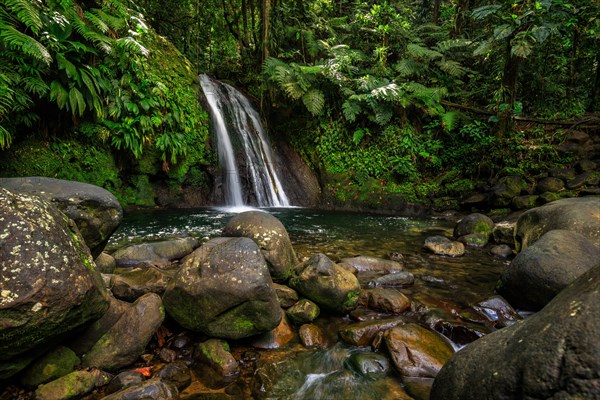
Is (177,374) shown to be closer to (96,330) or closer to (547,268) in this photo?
(96,330)

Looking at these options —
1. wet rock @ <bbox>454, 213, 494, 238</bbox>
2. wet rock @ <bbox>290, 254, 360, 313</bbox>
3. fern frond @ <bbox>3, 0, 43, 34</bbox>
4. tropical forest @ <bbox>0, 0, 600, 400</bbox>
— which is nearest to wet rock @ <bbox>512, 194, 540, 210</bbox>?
tropical forest @ <bbox>0, 0, 600, 400</bbox>

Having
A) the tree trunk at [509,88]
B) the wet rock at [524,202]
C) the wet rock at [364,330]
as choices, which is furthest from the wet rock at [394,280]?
the tree trunk at [509,88]

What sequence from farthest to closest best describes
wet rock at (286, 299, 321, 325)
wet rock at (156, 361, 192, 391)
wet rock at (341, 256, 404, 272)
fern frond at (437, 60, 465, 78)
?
1. fern frond at (437, 60, 465, 78)
2. wet rock at (341, 256, 404, 272)
3. wet rock at (286, 299, 321, 325)
4. wet rock at (156, 361, 192, 391)

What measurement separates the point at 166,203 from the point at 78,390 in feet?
25.7

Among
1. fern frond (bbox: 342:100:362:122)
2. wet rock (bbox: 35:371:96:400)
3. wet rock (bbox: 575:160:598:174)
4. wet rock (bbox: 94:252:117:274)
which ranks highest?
fern frond (bbox: 342:100:362:122)

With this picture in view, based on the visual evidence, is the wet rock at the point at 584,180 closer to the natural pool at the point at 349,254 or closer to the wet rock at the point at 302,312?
the natural pool at the point at 349,254

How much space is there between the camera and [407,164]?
34.3ft

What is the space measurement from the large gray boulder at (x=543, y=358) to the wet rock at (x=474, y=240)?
4.81 metres

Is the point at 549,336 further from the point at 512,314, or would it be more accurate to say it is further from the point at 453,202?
the point at 453,202

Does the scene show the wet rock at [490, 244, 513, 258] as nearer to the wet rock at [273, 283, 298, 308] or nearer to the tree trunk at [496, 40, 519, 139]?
the wet rock at [273, 283, 298, 308]

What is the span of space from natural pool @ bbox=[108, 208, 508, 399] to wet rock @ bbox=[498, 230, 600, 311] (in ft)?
1.53

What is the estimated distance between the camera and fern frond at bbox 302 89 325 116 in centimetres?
1022

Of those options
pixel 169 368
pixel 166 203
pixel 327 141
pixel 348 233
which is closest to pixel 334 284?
pixel 169 368

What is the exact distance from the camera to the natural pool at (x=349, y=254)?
8.71ft
